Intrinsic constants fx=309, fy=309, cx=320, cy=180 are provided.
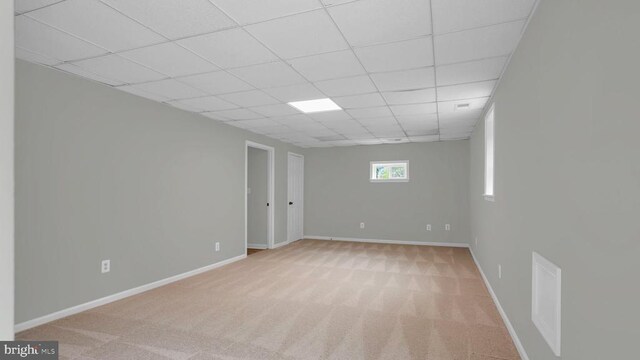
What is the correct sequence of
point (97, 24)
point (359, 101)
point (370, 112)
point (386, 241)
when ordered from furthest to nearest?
point (386, 241), point (370, 112), point (359, 101), point (97, 24)

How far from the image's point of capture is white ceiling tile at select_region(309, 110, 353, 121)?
179 inches

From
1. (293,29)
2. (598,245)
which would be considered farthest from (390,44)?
(598,245)

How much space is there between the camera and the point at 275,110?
4.38 m

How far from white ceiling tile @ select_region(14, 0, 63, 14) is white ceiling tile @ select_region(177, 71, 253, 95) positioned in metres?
1.26

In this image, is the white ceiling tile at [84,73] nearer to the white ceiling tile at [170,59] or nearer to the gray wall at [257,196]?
the white ceiling tile at [170,59]

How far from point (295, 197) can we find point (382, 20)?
19.7ft

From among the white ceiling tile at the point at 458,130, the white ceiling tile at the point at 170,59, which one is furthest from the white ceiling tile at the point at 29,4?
the white ceiling tile at the point at 458,130

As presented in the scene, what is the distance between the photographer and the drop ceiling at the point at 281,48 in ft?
6.50

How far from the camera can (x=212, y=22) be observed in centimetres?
213

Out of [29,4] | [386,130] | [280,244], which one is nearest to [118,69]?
[29,4]

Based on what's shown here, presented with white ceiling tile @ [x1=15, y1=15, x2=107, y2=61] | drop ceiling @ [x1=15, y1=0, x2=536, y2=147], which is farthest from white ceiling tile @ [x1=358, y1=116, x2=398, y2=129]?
white ceiling tile @ [x1=15, y1=15, x2=107, y2=61]

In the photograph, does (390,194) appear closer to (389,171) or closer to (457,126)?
(389,171)
